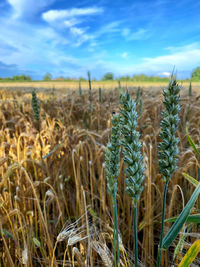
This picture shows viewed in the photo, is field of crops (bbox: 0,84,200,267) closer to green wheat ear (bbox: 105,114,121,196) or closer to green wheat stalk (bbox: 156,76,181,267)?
green wheat stalk (bbox: 156,76,181,267)

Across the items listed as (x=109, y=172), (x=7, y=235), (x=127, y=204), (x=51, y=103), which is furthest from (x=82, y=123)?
(x=109, y=172)

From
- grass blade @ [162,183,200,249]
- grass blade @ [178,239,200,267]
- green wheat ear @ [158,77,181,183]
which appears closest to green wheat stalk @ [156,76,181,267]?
green wheat ear @ [158,77,181,183]

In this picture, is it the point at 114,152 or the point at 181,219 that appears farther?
the point at 114,152

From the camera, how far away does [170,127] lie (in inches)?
25.4

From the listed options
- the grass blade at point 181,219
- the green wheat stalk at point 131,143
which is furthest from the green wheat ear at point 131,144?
the grass blade at point 181,219

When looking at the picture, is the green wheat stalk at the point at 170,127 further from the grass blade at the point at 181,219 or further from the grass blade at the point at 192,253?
the grass blade at the point at 192,253

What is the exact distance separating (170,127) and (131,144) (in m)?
0.15

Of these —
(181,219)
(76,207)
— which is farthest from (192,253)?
(76,207)

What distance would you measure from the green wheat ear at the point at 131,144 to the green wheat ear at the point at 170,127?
3.7 inches

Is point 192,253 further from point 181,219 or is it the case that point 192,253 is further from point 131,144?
point 131,144

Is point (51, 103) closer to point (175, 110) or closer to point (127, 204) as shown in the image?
point (127, 204)

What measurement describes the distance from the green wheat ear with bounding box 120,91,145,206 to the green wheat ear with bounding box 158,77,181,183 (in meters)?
0.09

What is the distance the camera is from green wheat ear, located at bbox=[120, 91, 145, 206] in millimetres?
604

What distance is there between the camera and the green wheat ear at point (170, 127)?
0.64 m
